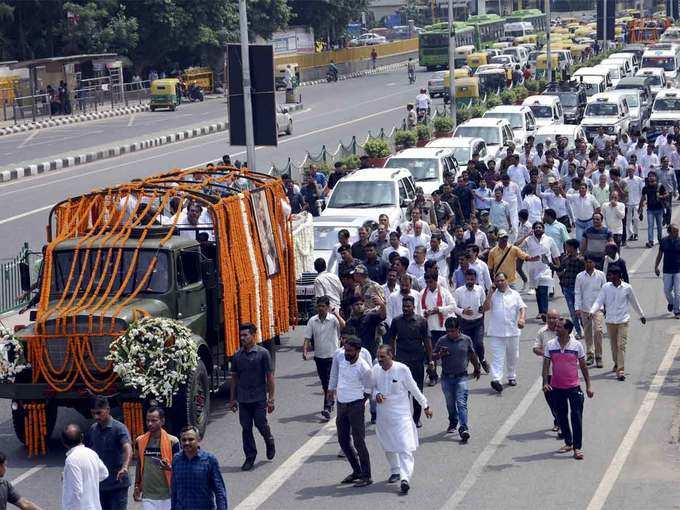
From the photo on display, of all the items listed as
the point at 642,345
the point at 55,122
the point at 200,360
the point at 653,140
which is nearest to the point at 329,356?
the point at 200,360

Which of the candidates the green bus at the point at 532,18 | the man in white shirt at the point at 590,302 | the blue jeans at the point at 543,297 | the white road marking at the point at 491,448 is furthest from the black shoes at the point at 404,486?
the green bus at the point at 532,18

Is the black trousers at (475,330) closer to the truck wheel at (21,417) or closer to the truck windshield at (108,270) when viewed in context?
the truck windshield at (108,270)

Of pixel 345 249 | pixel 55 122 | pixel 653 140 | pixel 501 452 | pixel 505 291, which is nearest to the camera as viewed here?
pixel 501 452

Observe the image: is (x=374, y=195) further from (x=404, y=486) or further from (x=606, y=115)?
(x=606, y=115)

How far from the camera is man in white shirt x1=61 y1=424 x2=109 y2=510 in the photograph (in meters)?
10.5

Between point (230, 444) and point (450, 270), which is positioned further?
point (450, 270)

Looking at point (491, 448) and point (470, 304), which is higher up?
point (470, 304)

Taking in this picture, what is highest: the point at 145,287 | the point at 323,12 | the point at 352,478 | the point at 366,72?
the point at 323,12

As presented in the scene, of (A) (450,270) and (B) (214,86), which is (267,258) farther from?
(B) (214,86)

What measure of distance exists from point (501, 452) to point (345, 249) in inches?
197

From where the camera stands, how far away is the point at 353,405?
13.2m

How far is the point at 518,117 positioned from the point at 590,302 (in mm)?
21386

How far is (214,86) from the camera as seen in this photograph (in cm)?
7338

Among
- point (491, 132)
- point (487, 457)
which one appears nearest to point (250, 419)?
point (487, 457)
